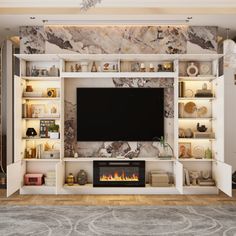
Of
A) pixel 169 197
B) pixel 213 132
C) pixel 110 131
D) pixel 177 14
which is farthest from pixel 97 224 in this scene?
pixel 177 14

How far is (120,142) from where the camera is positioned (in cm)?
673

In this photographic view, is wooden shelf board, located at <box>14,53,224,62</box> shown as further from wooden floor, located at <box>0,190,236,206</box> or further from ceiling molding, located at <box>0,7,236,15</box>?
wooden floor, located at <box>0,190,236,206</box>

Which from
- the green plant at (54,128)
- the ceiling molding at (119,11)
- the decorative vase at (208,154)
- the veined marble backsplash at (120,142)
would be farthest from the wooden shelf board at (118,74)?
the decorative vase at (208,154)

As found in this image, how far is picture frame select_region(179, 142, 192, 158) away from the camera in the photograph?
657 centimetres

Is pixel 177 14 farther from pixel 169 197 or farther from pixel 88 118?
pixel 169 197

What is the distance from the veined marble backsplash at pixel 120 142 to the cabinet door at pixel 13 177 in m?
0.90

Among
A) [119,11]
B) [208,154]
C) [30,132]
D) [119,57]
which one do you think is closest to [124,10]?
[119,11]

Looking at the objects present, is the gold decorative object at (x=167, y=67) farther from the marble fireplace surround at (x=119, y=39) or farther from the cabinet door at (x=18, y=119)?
the cabinet door at (x=18, y=119)

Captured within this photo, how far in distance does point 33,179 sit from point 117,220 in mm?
2321

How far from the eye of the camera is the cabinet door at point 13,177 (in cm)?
583

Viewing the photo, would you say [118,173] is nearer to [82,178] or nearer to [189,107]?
[82,178]

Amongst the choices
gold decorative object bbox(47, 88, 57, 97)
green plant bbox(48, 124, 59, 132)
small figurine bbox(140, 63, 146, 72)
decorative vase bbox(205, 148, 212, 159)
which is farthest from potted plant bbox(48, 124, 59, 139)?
decorative vase bbox(205, 148, 212, 159)

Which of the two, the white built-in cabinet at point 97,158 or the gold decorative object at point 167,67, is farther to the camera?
the gold decorative object at point 167,67
